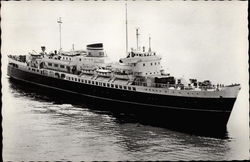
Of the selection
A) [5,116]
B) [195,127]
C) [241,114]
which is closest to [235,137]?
[195,127]

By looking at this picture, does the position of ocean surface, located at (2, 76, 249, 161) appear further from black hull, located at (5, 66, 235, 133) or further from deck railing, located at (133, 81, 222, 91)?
deck railing, located at (133, 81, 222, 91)

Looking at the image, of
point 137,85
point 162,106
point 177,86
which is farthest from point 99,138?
point 137,85

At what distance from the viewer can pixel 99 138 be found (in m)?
33.3

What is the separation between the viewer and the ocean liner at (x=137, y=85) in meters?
38.2

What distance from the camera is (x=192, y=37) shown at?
71.2 m

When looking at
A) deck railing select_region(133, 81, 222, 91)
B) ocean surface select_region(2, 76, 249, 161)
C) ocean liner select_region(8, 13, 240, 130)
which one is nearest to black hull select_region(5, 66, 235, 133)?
ocean liner select_region(8, 13, 240, 130)

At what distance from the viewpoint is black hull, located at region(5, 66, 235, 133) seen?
123 feet

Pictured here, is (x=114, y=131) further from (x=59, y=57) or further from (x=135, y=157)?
(x=59, y=57)

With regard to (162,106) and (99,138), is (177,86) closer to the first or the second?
(162,106)

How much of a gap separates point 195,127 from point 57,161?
565 inches

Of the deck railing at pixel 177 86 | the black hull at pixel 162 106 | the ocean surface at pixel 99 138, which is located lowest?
the ocean surface at pixel 99 138

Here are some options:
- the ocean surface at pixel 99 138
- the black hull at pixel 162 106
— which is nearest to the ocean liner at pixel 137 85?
the black hull at pixel 162 106

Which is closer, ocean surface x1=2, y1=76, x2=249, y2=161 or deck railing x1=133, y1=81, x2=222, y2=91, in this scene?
ocean surface x1=2, y1=76, x2=249, y2=161

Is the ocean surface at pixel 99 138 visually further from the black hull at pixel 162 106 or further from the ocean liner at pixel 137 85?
the ocean liner at pixel 137 85
